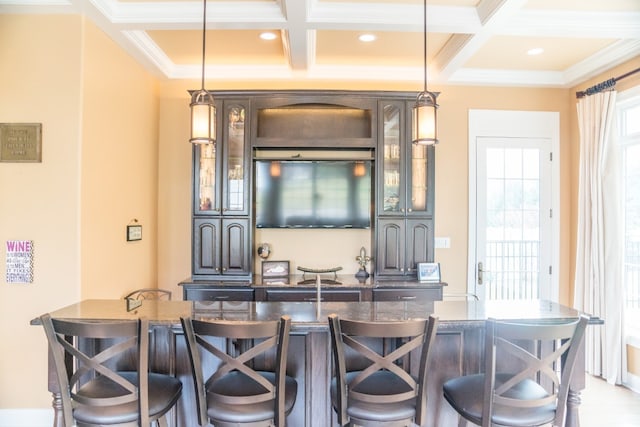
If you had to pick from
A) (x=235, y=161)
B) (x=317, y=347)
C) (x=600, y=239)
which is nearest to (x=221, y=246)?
(x=235, y=161)

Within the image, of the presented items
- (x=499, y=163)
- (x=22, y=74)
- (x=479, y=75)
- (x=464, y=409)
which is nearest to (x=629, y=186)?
(x=499, y=163)

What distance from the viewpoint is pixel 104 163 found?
330cm

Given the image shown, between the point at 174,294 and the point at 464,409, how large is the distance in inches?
135

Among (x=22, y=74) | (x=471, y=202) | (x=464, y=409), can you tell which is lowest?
(x=464, y=409)

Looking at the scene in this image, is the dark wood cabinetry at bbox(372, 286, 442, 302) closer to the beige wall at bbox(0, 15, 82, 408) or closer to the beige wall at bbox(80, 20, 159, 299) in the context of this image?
the beige wall at bbox(80, 20, 159, 299)

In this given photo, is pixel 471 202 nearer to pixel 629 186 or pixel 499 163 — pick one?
pixel 499 163

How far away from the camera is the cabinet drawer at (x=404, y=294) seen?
12.8ft

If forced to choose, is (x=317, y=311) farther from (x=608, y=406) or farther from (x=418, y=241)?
(x=608, y=406)

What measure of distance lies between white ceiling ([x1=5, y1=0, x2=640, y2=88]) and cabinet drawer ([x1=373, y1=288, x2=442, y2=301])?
230 cm

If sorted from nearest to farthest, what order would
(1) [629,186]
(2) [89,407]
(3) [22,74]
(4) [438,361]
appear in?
(2) [89,407]
(4) [438,361]
(3) [22,74]
(1) [629,186]

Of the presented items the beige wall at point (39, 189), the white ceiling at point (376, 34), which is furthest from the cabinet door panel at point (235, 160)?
the beige wall at point (39, 189)

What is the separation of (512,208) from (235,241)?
3.14 meters

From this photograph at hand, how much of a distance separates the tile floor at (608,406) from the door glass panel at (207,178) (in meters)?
3.79

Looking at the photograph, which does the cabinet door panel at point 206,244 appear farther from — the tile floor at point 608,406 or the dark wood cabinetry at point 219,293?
the tile floor at point 608,406
